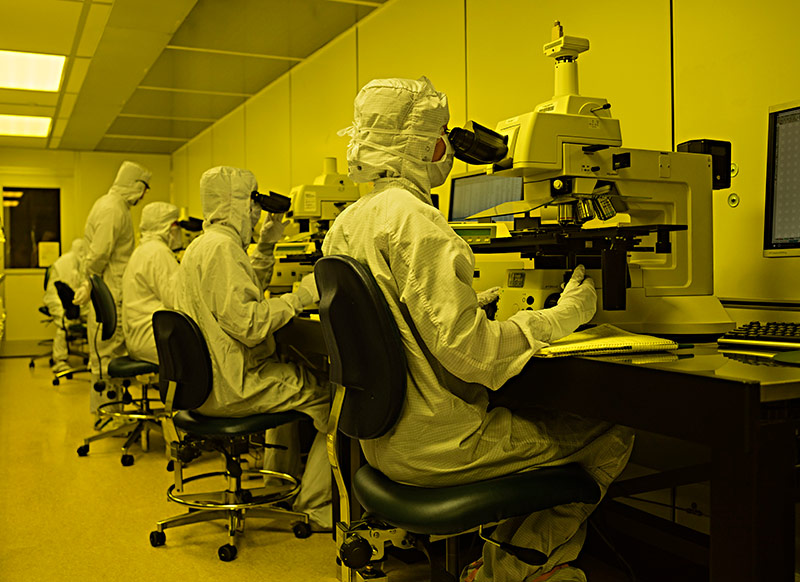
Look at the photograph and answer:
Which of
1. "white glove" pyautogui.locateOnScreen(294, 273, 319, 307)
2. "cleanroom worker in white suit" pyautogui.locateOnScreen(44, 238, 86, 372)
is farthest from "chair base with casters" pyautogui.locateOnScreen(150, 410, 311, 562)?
"cleanroom worker in white suit" pyautogui.locateOnScreen(44, 238, 86, 372)

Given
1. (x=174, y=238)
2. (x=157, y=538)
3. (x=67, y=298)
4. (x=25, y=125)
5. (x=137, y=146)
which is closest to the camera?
(x=157, y=538)

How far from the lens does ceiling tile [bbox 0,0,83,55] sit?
12.8ft

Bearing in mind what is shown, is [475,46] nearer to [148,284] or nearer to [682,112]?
[682,112]

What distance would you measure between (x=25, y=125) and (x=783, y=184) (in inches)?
288

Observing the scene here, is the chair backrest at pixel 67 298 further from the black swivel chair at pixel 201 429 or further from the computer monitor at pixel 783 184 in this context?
the computer monitor at pixel 783 184

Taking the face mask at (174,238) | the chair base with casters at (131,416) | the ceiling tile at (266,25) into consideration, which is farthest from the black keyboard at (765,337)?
the face mask at (174,238)

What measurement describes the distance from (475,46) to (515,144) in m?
1.73

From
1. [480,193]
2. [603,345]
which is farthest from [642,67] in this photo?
[603,345]

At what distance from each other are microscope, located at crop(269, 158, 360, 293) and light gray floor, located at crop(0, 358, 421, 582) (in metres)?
1.07

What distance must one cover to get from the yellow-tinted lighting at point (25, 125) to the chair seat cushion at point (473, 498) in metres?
6.54

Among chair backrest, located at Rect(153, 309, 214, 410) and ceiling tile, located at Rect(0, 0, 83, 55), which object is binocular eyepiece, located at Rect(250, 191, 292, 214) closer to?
chair backrest, located at Rect(153, 309, 214, 410)

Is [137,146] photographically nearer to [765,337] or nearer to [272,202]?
[272,202]

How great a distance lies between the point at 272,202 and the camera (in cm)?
313

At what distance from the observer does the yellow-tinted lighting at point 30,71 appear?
4.92 meters
